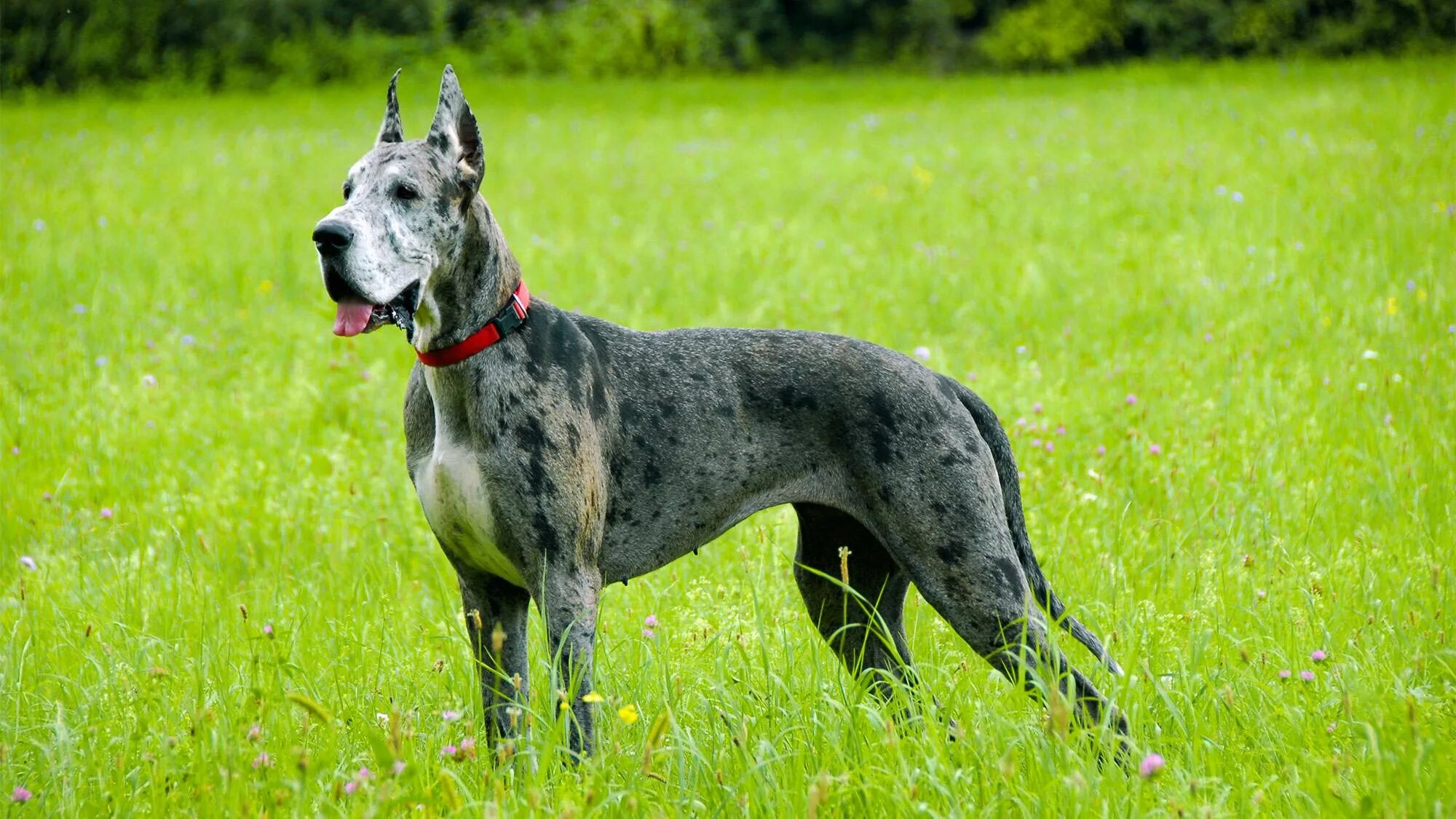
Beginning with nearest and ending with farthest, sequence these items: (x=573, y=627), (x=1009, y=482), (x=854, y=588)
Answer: (x=573, y=627)
(x=1009, y=482)
(x=854, y=588)

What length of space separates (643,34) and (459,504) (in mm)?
29698

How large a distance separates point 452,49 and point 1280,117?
69.9 ft

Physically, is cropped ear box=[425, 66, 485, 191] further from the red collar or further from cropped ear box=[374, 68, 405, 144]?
the red collar

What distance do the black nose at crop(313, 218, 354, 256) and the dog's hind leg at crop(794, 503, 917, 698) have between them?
61.8 inches

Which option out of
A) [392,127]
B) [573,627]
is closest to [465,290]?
[392,127]

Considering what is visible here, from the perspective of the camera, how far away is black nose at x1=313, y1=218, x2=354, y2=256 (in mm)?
2914

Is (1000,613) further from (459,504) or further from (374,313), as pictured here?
(374,313)

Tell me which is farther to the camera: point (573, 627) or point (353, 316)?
point (573, 627)

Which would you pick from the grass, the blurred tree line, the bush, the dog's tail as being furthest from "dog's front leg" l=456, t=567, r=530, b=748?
the bush

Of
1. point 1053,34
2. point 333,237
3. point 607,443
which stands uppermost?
point 1053,34

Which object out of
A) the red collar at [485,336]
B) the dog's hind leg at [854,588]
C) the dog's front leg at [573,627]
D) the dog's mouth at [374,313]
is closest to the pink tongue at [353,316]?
the dog's mouth at [374,313]

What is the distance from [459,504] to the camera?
3.21 metres

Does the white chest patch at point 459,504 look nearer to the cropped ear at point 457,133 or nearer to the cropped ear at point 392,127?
the cropped ear at point 457,133

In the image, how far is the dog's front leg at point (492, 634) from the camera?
11.2 ft
